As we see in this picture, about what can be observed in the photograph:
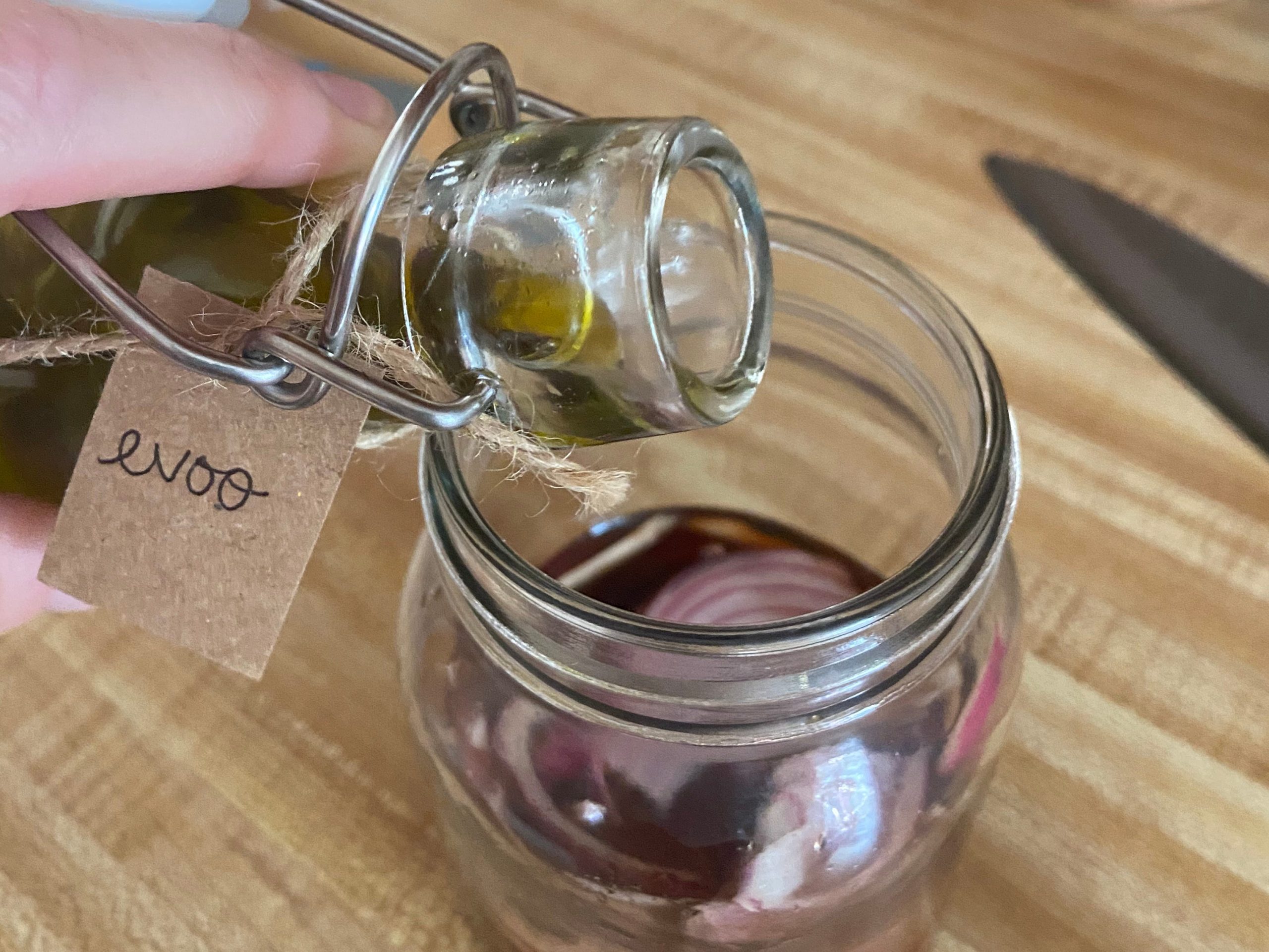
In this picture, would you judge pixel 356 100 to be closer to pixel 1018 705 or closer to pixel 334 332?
pixel 334 332

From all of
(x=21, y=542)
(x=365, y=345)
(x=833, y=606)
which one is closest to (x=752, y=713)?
(x=833, y=606)

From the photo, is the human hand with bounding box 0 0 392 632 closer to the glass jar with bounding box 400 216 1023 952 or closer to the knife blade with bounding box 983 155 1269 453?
the glass jar with bounding box 400 216 1023 952

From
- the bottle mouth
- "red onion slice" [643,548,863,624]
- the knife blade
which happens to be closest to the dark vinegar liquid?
"red onion slice" [643,548,863,624]

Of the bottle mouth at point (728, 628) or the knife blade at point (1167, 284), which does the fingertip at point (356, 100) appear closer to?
the bottle mouth at point (728, 628)

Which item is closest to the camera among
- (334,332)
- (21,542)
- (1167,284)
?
(334,332)

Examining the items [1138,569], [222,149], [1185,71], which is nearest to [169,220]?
[222,149]

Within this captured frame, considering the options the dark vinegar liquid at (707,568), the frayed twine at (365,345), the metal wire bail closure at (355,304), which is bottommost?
the dark vinegar liquid at (707,568)

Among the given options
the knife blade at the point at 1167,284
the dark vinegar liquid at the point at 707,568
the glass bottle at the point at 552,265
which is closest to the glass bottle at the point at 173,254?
the glass bottle at the point at 552,265
